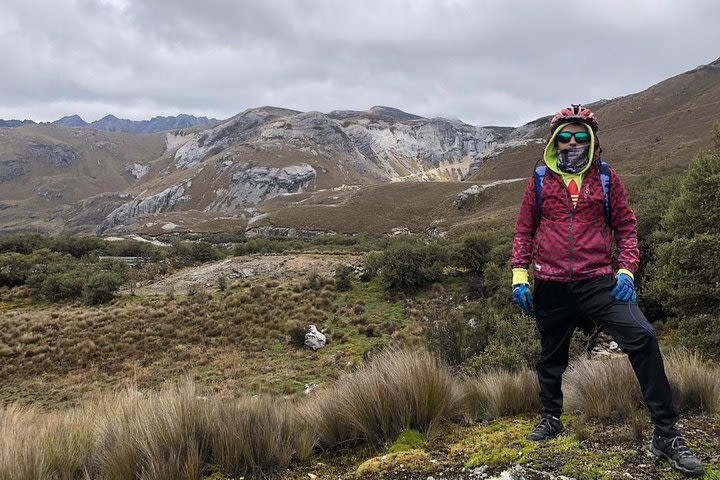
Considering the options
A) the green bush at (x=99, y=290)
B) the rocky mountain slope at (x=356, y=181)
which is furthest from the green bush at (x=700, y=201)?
the rocky mountain slope at (x=356, y=181)

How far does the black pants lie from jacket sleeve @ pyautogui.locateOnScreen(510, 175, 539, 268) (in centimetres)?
21

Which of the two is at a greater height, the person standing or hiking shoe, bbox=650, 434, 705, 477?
the person standing

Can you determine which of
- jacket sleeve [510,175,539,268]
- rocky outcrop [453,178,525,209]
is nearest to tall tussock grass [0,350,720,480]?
jacket sleeve [510,175,539,268]

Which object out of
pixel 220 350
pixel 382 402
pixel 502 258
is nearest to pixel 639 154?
pixel 502 258

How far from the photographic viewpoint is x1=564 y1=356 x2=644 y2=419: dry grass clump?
3340 mm

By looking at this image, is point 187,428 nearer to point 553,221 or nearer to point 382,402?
point 382,402

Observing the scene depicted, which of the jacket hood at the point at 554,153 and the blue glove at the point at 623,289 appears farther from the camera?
the jacket hood at the point at 554,153

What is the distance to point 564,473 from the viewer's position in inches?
99.4

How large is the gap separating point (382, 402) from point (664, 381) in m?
1.98

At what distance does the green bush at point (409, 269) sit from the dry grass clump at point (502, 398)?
15660 mm

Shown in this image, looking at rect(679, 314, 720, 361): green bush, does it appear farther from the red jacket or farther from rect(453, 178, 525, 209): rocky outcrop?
rect(453, 178, 525, 209): rocky outcrop

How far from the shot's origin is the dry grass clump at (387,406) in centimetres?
342

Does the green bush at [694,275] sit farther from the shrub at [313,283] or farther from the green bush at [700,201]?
the shrub at [313,283]

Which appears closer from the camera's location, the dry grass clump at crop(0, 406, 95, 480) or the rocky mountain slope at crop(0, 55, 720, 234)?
the dry grass clump at crop(0, 406, 95, 480)
